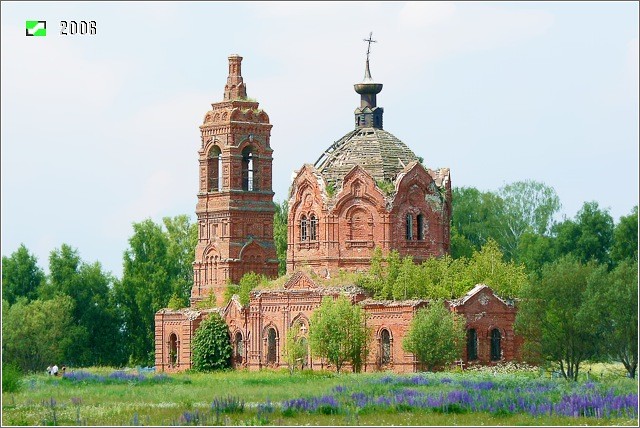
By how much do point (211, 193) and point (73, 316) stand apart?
13089 millimetres

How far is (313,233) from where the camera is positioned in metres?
65.8

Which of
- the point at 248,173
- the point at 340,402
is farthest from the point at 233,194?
the point at 340,402

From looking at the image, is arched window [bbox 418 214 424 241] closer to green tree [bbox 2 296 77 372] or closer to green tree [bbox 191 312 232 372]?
green tree [bbox 191 312 232 372]

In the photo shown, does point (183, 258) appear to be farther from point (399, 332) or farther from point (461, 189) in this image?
point (399, 332)

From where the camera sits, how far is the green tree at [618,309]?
51.3 metres

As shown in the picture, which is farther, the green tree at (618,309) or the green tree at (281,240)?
the green tree at (281,240)

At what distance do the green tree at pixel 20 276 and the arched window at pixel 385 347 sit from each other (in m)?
25.0

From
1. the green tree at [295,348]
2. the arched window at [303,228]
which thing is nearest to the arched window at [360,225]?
the arched window at [303,228]

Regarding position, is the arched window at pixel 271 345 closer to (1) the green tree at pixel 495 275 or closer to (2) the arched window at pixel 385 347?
(2) the arched window at pixel 385 347

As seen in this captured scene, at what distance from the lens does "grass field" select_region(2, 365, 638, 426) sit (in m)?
38.5

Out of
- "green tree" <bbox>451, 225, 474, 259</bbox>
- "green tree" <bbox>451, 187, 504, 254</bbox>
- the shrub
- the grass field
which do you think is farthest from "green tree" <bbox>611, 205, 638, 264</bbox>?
the shrub

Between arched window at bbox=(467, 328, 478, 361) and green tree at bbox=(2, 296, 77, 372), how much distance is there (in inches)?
800

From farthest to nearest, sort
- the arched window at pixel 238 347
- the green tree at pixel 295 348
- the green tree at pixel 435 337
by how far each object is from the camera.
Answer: the arched window at pixel 238 347 < the green tree at pixel 295 348 < the green tree at pixel 435 337

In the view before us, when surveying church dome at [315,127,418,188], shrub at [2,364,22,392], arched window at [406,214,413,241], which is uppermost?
church dome at [315,127,418,188]
